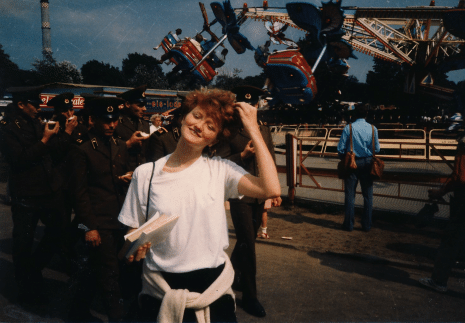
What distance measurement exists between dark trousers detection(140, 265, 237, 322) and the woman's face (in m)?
0.67

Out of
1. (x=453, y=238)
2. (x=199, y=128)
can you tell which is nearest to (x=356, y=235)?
(x=453, y=238)

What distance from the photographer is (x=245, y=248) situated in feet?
11.9

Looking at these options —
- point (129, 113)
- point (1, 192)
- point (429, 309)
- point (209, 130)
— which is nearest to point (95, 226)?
point (209, 130)

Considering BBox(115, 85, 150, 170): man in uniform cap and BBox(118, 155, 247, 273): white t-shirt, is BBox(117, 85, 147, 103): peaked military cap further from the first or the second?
BBox(118, 155, 247, 273): white t-shirt

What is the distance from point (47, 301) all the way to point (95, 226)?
1.41m

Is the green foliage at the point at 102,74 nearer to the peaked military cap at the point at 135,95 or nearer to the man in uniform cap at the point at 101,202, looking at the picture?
the peaked military cap at the point at 135,95

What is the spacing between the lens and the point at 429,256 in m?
5.07

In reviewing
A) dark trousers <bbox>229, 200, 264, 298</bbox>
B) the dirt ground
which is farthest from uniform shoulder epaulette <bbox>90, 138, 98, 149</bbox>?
the dirt ground

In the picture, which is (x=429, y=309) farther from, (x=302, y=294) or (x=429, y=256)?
(x=429, y=256)

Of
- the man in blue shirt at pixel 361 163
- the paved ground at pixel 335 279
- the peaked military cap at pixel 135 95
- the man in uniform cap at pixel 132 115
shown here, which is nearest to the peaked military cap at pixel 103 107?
the man in uniform cap at pixel 132 115

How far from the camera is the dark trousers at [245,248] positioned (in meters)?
3.57

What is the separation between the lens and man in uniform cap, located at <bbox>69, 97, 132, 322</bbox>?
121 inches

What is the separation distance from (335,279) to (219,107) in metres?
3.31

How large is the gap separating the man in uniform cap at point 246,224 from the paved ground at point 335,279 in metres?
0.19
